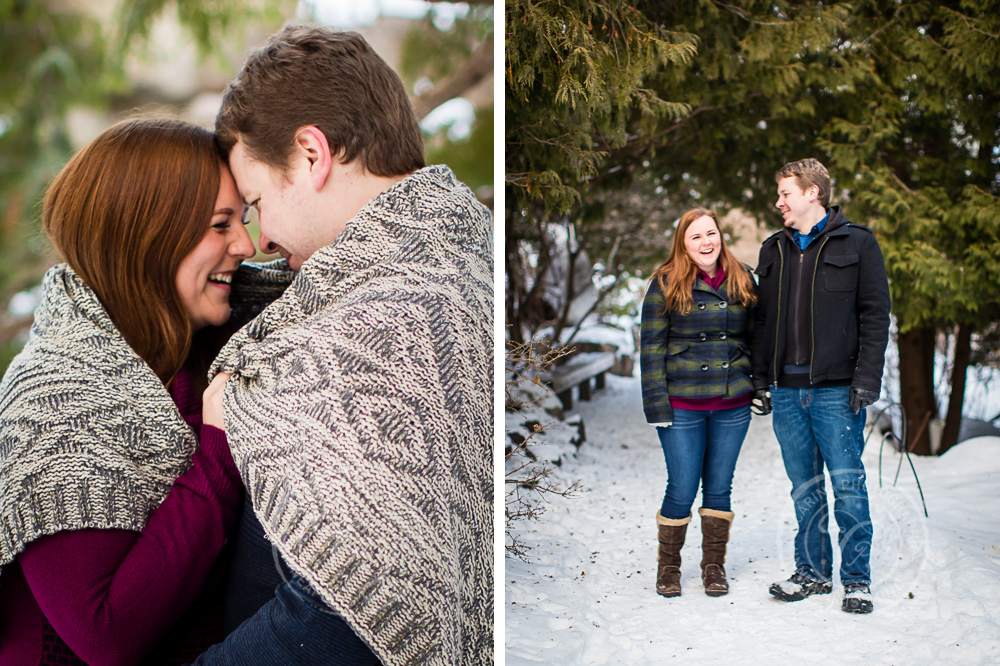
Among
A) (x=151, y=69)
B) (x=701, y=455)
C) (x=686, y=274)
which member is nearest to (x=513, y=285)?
Result: (x=686, y=274)

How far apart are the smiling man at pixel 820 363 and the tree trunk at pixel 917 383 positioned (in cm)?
14

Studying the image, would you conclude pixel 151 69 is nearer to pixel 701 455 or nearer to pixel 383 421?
pixel 383 421

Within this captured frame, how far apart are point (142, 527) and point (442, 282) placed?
1.91 feet

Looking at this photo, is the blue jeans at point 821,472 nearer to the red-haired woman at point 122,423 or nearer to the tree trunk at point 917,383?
the tree trunk at point 917,383

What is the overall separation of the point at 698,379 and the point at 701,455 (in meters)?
0.17

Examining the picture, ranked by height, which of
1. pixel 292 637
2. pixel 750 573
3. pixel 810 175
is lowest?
pixel 750 573

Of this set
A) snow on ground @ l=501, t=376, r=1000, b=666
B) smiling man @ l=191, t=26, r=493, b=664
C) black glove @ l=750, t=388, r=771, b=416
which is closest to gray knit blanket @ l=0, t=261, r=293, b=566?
smiling man @ l=191, t=26, r=493, b=664

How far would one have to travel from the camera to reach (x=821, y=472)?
1.51 meters

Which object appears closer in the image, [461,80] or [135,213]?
[135,213]

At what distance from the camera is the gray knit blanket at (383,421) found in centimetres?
102

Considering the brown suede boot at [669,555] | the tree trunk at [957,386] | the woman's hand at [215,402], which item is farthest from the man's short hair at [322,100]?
the tree trunk at [957,386]

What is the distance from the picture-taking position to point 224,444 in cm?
113

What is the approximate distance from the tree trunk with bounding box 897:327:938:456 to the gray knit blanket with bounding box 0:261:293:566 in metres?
1.44

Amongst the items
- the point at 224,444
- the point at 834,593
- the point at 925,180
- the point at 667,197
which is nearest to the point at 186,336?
the point at 224,444
